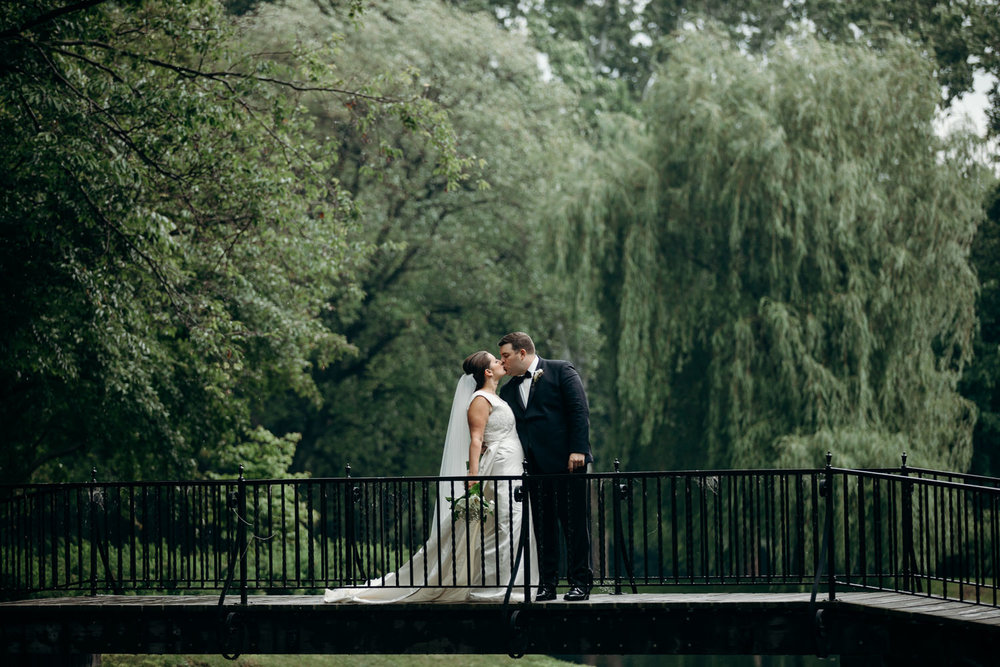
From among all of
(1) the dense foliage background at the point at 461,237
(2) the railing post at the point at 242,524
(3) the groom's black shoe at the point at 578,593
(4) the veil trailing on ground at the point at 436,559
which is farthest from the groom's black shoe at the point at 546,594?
(1) the dense foliage background at the point at 461,237

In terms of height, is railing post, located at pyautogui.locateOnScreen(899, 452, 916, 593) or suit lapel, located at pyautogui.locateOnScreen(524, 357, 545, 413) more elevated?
suit lapel, located at pyautogui.locateOnScreen(524, 357, 545, 413)

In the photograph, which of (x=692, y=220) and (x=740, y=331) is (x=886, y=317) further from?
(x=692, y=220)

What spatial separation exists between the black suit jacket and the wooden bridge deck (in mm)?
1109

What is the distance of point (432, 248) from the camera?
89.6ft

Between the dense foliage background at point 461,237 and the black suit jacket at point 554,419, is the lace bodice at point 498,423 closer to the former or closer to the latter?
the black suit jacket at point 554,419

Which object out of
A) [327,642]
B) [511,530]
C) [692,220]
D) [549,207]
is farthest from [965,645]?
[549,207]

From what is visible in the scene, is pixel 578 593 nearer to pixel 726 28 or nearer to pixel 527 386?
pixel 527 386

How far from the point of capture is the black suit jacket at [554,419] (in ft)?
28.9

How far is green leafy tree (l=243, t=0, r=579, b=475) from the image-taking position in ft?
86.9

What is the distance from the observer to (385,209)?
1063 inches

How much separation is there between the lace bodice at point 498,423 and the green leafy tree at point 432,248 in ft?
54.7

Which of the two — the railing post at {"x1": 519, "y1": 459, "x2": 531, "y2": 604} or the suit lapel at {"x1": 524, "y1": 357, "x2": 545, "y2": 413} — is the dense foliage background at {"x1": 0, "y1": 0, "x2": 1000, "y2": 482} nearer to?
the suit lapel at {"x1": 524, "y1": 357, "x2": 545, "y2": 413}

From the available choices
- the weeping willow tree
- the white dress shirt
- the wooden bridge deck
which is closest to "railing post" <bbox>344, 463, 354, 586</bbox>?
the wooden bridge deck

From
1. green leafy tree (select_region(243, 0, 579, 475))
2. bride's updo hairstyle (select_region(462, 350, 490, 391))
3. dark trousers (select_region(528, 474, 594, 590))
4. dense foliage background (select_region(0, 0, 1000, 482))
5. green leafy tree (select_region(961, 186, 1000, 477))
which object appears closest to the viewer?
dark trousers (select_region(528, 474, 594, 590))
